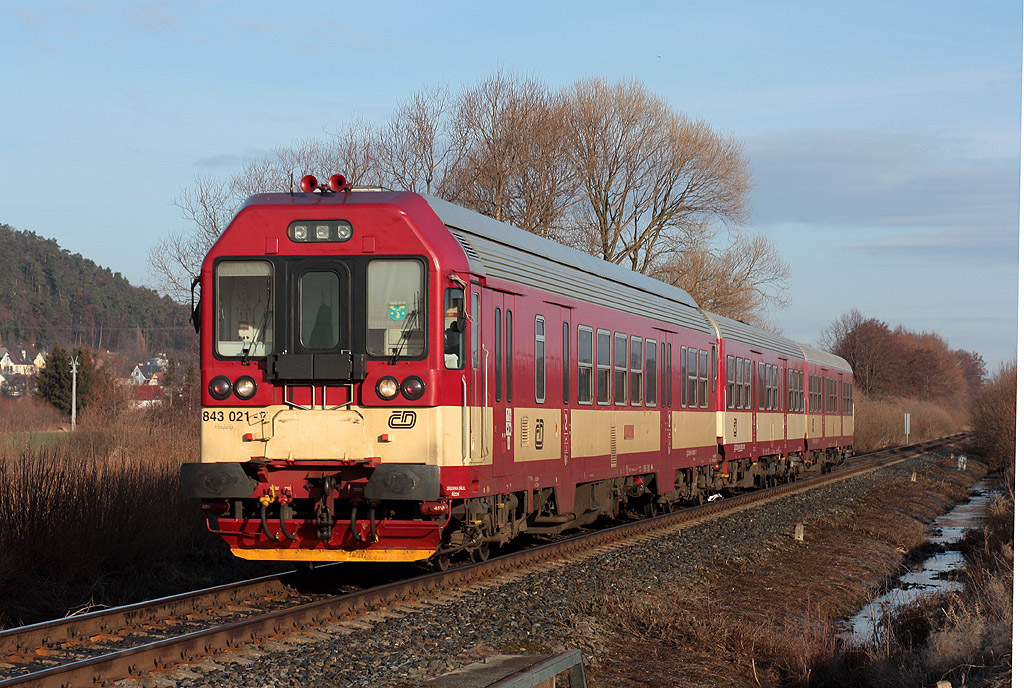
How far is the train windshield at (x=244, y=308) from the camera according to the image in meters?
9.88

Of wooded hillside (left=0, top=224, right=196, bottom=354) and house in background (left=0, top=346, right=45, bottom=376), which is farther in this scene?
wooded hillside (left=0, top=224, right=196, bottom=354)

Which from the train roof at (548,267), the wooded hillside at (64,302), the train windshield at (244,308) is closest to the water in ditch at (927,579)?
the train roof at (548,267)

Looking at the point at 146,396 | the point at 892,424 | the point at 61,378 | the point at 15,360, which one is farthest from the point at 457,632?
the point at 15,360

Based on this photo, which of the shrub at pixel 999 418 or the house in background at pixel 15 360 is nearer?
the shrub at pixel 999 418

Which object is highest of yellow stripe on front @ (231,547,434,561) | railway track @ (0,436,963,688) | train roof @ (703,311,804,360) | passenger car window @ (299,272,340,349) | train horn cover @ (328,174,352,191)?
train horn cover @ (328,174,352,191)

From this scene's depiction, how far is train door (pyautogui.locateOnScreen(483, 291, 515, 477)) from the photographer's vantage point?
34.9 feet

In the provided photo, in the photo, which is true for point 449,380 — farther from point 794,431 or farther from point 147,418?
point 794,431

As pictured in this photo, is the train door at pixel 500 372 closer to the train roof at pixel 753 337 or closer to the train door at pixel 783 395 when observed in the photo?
the train roof at pixel 753 337

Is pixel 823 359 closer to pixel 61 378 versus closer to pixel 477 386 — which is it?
pixel 477 386

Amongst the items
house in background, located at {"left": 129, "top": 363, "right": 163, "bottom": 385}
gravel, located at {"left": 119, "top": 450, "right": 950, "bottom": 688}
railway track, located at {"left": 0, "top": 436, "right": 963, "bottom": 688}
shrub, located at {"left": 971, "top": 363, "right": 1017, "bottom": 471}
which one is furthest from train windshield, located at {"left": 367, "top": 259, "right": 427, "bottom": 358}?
shrub, located at {"left": 971, "top": 363, "right": 1017, "bottom": 471}

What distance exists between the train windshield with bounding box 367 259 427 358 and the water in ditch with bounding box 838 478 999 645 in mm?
4848

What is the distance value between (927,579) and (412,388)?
9859 millimetres

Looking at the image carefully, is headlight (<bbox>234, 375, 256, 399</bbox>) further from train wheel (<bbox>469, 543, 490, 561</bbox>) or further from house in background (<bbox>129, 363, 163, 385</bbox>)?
house in background (<bbox>129, 363, 163, 385</bbox>)

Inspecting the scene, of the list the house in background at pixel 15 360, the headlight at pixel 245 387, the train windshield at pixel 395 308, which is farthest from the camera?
the house in background at pixel 15 360
